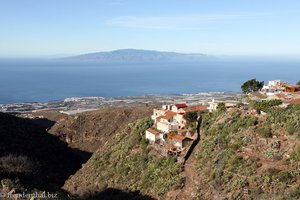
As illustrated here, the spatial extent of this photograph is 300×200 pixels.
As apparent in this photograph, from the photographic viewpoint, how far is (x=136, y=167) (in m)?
29.0

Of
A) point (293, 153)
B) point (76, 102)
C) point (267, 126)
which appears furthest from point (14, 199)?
point (76, 102)

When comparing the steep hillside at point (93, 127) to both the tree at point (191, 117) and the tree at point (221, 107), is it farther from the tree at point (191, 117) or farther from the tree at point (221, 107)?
the tree at point (221, 107)

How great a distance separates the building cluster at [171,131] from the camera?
28828 millimetres

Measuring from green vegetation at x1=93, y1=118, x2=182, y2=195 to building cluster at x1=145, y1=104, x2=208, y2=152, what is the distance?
1141 millimetres

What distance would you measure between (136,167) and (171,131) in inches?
196

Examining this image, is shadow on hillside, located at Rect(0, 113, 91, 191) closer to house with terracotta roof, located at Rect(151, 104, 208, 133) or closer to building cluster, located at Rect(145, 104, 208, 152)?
building cluster, located at Rect(145, 104, 208, 152)

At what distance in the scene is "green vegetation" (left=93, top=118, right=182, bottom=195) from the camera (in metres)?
24.7

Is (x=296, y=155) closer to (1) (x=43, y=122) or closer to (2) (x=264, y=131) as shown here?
(2) (x=264, y=131)

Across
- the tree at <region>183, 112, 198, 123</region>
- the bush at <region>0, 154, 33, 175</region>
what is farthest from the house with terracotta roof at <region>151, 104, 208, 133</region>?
the bush at <region>0, 154, 33, 175</region>

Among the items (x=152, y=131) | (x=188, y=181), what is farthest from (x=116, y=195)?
(x=152, y=131)

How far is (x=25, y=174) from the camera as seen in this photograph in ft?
67.7

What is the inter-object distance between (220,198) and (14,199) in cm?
1150

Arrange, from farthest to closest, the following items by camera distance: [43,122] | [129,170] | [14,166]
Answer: [43,122] → [129,170] → [14,166]

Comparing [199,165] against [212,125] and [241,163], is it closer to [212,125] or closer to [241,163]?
[241,163]
